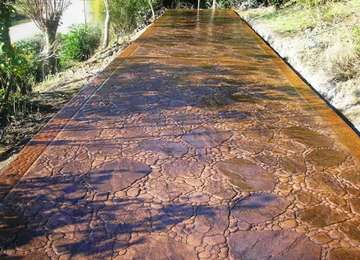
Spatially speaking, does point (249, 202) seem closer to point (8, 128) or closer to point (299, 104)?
point (299, 104)

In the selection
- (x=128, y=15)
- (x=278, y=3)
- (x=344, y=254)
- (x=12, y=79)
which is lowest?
(x=344, y=254)

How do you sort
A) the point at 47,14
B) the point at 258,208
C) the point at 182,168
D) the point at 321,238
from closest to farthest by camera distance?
the point at 321,238 → the point at 258,208 → the point at 182,168 → the point at 47,14

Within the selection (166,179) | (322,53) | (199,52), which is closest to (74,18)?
(199,52)

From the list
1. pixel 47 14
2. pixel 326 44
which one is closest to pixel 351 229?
pixel 326 44

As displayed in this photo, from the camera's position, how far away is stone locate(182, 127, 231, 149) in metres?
3.50

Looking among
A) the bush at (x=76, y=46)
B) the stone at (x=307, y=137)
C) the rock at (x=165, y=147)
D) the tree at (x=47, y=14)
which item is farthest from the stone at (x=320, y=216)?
the bush at (x=76, y=46)

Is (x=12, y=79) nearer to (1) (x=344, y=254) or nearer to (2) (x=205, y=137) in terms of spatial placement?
(2) (x=205, y=137)

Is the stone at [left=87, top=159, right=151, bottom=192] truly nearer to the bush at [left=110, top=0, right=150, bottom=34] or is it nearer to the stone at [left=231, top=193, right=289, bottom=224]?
the stone at [left=231, top=193, right=289, bottom=224]

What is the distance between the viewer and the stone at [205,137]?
3498mm

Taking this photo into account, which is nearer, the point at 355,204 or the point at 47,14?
the point at 355,204

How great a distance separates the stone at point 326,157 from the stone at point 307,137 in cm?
13

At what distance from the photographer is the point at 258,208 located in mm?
2705

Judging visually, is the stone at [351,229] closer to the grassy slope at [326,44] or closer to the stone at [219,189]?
the stone at [219,189]

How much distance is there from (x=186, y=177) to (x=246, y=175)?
1.48 ft
